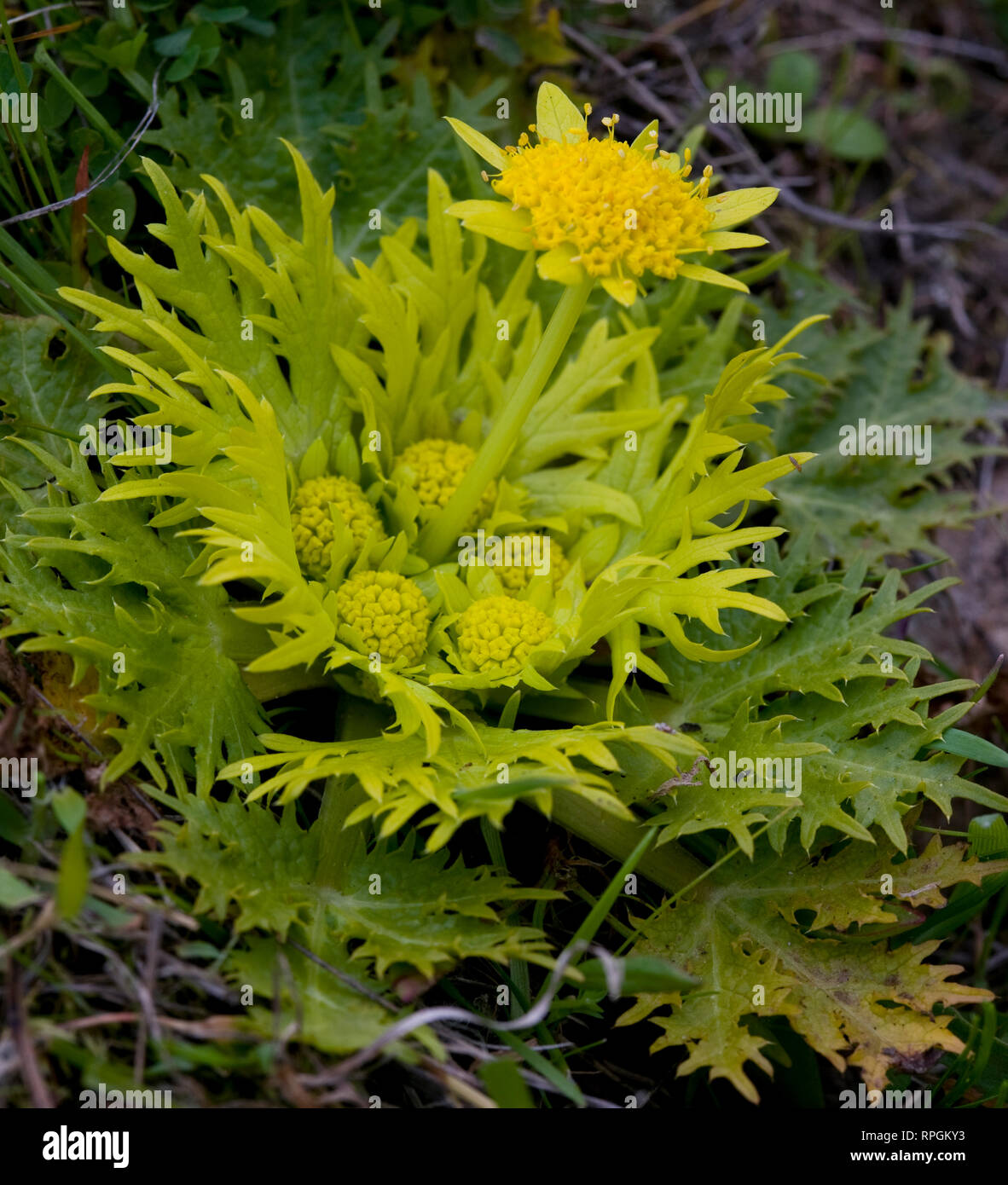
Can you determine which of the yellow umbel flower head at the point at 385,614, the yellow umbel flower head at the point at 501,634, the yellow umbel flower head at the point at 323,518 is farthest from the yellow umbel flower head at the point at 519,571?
the yellow umbel flower head at the point at 323,518

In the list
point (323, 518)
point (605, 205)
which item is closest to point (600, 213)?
point (605, 205)

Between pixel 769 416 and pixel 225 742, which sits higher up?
pixel 769 416

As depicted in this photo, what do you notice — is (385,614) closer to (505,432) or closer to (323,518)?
(323,518)

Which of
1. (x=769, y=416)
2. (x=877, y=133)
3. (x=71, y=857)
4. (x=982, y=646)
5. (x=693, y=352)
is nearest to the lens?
(x=71, y=857)

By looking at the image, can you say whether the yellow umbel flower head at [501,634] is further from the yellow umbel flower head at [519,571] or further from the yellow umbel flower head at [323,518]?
the yellow umbel flower head at [323,518]

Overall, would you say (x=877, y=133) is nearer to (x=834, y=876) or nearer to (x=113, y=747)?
(x=834, y=876)

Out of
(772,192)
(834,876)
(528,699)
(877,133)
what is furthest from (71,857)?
(877,133)

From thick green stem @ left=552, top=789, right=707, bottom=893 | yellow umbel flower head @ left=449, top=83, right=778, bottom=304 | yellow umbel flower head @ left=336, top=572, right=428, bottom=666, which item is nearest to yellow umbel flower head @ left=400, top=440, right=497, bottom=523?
yellow umbel flower head @ left=336, top=572, right=428, bottom=666
